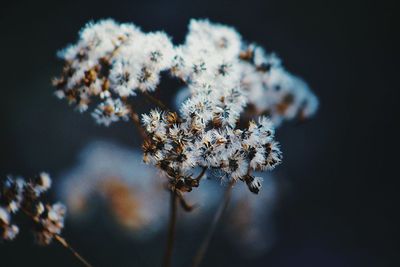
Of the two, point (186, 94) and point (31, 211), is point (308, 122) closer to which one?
point (186, 94)

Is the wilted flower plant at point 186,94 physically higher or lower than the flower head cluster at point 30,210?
higher

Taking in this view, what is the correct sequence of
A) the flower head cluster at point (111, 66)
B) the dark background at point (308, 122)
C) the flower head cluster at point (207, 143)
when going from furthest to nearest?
the dark background at point (308, 122) < the flower head cluster at point (111, 66) < the flower head cluster at point (207, 143)

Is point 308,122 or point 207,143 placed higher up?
point 308,122

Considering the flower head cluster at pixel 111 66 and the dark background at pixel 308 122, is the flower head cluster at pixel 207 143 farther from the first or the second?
the dark background at pixel 308 122

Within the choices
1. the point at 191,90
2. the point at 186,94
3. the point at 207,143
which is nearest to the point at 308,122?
the point at 186,94

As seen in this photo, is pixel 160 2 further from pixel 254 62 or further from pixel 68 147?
pixel 254 62

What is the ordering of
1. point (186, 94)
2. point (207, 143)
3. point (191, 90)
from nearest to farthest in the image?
1. point (207, 143)
2. point (191, 90)
3. point (186, 94)

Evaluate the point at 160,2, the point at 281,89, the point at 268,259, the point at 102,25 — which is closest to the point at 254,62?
the point at 281,89

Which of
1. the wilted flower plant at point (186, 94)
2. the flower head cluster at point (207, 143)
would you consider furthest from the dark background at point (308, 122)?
the flower head cluster at point (207, 143)
